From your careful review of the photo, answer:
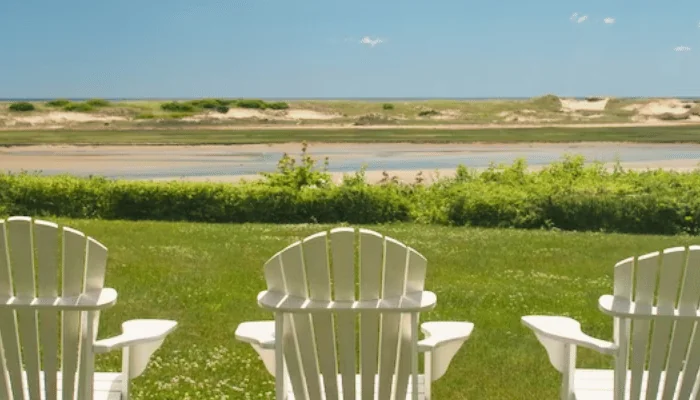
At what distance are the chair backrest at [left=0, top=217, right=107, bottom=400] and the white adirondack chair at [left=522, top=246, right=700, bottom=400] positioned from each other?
1804 mm

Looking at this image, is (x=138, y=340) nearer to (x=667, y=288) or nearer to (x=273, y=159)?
(x=667, y=288)

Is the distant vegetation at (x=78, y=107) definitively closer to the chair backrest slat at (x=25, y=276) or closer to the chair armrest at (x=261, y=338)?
the chair backrest slat at (x=25, y=276)

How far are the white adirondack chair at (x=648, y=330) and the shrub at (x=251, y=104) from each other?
7360 centimetres

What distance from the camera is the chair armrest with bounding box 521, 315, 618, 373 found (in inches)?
127

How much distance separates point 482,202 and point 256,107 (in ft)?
216

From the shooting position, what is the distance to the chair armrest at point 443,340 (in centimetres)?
331

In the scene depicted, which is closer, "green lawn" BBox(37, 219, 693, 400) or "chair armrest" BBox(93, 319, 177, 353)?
"chair armrest" BBox(93, 319, 177, 353)

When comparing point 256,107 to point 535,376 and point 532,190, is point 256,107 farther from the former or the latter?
point 535,376

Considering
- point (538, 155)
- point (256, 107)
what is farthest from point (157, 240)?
point (256, 107)

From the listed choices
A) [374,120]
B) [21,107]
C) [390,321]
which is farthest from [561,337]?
[374,120]

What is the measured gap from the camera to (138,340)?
3285mm

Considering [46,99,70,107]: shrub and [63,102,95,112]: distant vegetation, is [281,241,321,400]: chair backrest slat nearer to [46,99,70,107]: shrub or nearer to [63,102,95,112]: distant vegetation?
[63,102,95,112]: distant vegetation

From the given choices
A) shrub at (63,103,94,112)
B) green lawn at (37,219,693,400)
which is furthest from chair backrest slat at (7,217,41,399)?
shrub at (63,103,94,112)

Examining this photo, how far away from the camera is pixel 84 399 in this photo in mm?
3225
